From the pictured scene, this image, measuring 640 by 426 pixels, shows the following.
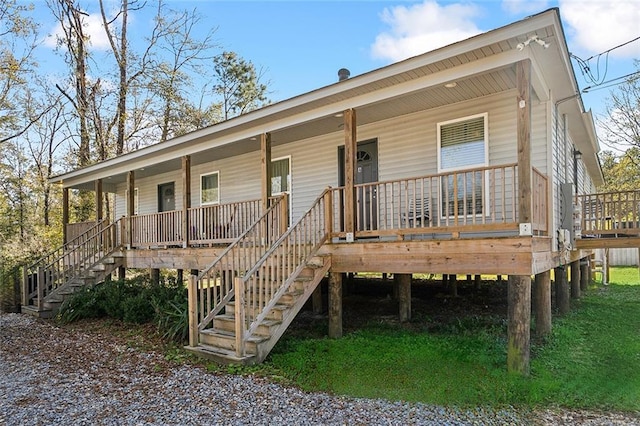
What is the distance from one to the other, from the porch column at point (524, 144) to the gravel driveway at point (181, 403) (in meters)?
2.28

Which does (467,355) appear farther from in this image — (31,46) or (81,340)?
(31,46)

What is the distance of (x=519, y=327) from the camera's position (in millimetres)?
5422

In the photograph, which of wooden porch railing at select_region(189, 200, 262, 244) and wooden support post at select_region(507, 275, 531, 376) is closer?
wooden support post at select_region(507, 275, 531, 376)

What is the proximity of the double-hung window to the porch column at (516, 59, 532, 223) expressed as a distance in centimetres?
Answer: 189

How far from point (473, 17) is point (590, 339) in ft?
24.9

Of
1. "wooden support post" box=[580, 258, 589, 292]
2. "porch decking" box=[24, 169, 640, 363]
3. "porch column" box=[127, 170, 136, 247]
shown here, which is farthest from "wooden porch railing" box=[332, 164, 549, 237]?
"wooden support post" box=[580, 258, 589, 292]

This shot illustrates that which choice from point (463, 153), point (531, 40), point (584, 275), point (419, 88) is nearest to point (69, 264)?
point (419, 88)

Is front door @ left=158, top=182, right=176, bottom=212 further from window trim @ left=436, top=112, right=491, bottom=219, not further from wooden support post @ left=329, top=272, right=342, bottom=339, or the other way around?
window trim @ left=436, top=112, right=491, bottom=219

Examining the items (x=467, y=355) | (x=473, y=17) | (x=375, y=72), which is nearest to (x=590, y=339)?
(x=467, y=355)

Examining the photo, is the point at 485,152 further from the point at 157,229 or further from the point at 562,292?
the point at 157,229

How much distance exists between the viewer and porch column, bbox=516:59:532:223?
5.36 metres

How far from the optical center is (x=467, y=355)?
5980mm

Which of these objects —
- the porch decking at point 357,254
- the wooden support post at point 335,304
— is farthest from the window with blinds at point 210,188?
the wooden support post at point 335,304

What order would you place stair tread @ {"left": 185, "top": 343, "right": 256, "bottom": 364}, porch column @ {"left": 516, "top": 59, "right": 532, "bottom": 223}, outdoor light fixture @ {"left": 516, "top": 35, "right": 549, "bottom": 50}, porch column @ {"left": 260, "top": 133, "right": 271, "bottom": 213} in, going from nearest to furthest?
outdoor light fixture @ {"left": 516, "top": 35, "right": 549, "bottom": 50} < porch column @ {"left": 516, "top": 59, "right": 532, "bottom": 223} < stair tread @ {"left": 185, "top": 343, "right": 256, "bottom": 364} < porch column @ {"left": 260, "top": 133, "right": 271, "bottom": 213}
